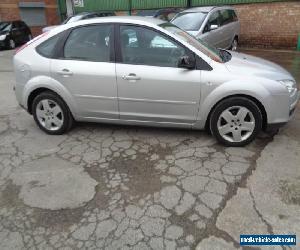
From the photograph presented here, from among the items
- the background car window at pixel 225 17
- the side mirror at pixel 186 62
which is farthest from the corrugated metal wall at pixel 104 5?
the side mirror at pixel 186 62

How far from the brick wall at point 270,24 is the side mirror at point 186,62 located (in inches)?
369

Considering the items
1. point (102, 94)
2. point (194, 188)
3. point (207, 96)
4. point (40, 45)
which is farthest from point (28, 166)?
point (207, 96)

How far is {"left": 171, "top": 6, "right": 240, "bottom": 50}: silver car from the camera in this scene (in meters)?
8.29

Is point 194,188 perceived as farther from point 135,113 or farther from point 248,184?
point 135,113

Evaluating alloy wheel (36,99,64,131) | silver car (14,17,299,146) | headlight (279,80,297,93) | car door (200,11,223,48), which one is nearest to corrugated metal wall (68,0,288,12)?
car door (200,11,223,48)

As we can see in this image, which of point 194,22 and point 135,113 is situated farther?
point 194,22

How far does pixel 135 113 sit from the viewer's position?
421 centimetres

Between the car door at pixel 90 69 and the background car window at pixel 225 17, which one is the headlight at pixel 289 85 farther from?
the background car window at pixel 225 17

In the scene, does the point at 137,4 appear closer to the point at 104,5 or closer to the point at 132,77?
the point at 104,5

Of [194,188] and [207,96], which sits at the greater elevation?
[207,96]

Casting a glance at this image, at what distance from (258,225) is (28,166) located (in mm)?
2723

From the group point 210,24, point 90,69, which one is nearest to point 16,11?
point 210,24

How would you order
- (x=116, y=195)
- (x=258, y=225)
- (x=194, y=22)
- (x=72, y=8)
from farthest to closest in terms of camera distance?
(x=72, y=8)
(x=194, y=22)
(x=116, y=195)
(x=258, y=225)

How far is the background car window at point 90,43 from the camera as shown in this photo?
414 cm
